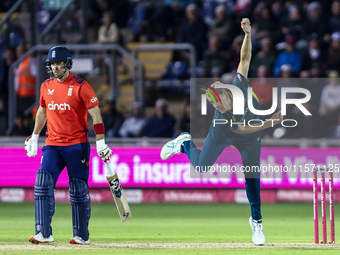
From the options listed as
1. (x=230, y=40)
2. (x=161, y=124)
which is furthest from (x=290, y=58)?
(x=161, y=124)

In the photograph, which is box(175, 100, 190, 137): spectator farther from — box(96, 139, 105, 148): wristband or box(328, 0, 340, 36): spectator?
box(96, 139, 105, 148): wristband

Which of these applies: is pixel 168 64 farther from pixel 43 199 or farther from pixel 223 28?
pixel 43 199

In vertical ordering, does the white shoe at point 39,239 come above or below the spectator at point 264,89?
below

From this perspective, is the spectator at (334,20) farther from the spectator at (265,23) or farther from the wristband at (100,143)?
the wristband at (100,143)

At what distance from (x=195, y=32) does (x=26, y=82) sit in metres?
4.22

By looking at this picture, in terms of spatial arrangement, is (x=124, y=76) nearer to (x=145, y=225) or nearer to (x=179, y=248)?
(x=145, y=225)

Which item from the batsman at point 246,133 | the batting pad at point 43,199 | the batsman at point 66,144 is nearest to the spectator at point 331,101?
the batsman at point 246,133

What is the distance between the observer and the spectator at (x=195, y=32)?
1585cm

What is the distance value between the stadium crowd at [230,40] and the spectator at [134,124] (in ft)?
0.07

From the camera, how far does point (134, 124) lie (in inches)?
563

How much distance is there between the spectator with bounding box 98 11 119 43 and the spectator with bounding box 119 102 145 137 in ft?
8.50

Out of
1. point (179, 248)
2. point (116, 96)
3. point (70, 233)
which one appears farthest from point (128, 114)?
point (179, 248)

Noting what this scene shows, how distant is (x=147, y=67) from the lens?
16.2 m

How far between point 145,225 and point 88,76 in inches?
217
